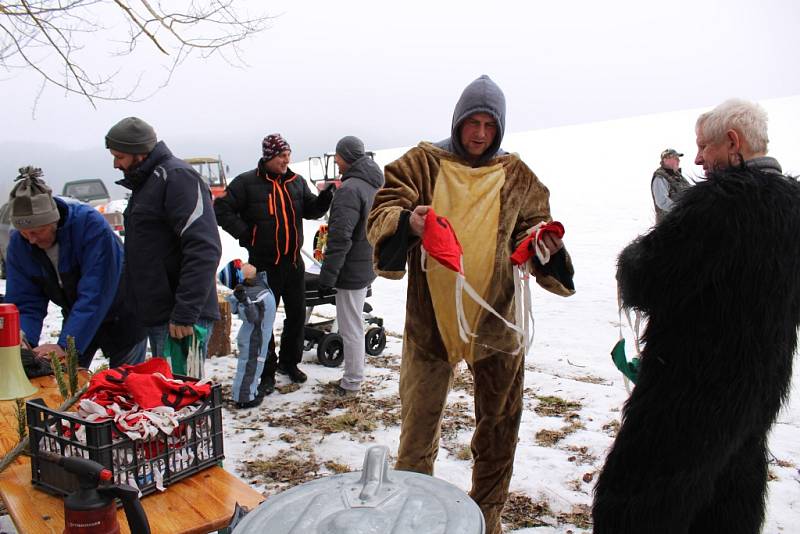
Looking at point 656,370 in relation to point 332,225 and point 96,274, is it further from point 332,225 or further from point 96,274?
point 332,225

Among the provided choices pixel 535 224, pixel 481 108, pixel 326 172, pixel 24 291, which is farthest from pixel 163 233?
pixel 326 172

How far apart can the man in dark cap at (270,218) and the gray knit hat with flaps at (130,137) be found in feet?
5.08

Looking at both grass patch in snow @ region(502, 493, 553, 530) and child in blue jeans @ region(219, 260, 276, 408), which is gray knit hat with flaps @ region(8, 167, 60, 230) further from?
grass patch in snow @ region(502, 493, 553, 530)

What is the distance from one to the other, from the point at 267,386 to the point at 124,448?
3.26 m

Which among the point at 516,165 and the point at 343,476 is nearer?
the point at 343,476

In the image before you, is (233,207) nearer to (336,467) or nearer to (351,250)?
Answer: (351,250)

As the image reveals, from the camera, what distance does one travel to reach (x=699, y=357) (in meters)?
1.75

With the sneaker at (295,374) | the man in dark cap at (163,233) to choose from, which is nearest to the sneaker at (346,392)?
the sneaker at (295,374)

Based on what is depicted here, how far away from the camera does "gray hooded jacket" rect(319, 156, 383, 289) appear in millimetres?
4711

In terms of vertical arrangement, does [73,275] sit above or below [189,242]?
below

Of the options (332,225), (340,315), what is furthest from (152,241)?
(340,315)

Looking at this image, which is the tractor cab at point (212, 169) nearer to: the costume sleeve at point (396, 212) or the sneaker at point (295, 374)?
the sneaker at point (295, 374)

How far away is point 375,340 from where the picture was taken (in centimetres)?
617

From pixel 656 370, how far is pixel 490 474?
100cm
